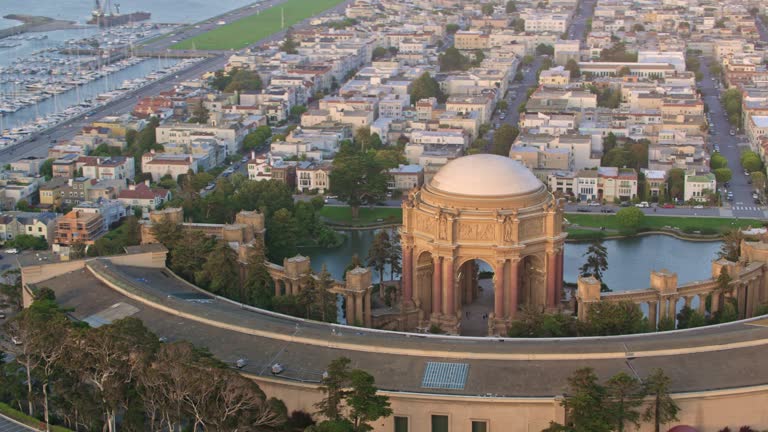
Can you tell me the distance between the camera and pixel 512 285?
43.9 m

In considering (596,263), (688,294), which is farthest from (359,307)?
(688,294)

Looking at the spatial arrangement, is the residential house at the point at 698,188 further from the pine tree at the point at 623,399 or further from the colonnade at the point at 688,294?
the pine tree at the point at 623,399

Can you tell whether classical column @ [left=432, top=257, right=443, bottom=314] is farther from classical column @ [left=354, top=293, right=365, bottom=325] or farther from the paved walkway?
classical column @ [left=354, top=293, right=365, bottom=325]

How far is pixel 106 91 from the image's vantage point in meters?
116

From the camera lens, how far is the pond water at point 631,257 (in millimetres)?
56969

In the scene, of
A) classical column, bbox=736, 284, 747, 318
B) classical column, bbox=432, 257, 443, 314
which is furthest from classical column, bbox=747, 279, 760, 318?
classical column, bbox=432, 257, 443, 314

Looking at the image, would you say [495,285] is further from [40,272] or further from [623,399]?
[40,272]

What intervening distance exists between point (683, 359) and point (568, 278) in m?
20.5

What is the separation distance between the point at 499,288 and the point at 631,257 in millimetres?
19652

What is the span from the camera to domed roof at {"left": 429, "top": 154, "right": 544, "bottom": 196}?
43.7 meters

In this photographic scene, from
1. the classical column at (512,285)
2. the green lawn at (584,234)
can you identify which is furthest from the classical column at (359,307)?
the green lawn at (584,234)

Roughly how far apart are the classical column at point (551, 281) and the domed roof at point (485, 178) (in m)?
2.65

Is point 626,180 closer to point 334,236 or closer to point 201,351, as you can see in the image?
point 334,236

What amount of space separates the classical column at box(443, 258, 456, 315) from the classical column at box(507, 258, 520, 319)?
2043 millimetres
